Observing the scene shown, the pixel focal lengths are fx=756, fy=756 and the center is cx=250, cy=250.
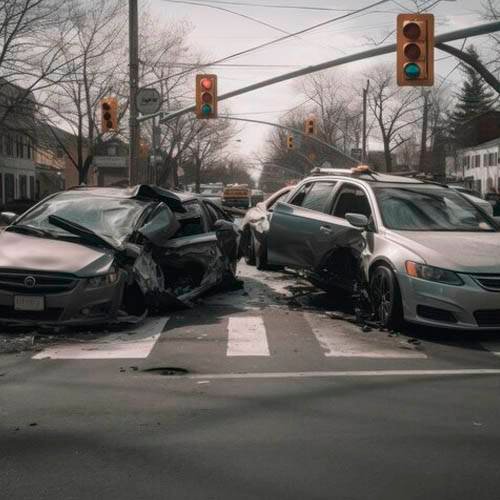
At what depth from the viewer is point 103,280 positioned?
765 centimetres

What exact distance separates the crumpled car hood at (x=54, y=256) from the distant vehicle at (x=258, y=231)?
14.2 feet

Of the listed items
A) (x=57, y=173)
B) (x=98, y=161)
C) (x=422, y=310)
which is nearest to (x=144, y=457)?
(x=422, y=310)

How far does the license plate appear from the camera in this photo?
24.3 feet

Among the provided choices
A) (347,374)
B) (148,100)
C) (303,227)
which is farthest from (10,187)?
(347,374)

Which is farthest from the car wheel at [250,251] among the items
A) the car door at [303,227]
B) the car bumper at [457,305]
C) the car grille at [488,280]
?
the car grille at [488,280]

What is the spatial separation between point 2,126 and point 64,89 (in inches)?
180

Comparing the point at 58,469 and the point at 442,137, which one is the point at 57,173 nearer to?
the point at 442,137

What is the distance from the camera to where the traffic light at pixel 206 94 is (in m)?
20.4

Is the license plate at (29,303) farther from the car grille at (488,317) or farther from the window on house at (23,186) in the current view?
the window on house at (23,186)

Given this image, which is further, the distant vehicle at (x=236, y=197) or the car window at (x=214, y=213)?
the distant vehicle at (x=236, y=197)

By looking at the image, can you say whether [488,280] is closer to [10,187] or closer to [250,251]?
[250,251]

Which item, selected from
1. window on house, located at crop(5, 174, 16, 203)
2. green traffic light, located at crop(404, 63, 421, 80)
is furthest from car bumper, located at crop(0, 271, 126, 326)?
window on house, located at crop(5, 174, 16, 203)

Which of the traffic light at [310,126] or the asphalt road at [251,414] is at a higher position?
the traffic light at [310,126]

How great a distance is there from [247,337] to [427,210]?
2794 mm
